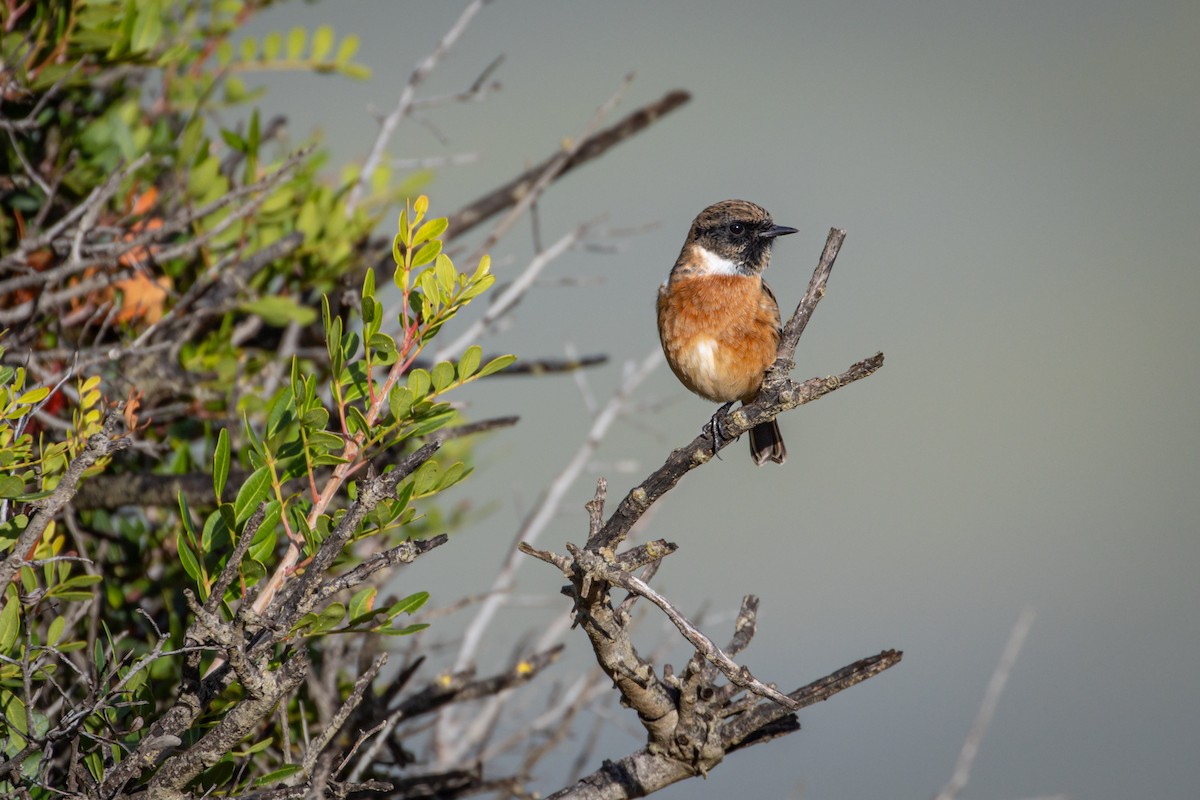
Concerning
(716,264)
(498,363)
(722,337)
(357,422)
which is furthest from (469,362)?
(716,264)

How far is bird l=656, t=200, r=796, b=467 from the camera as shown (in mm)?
3664

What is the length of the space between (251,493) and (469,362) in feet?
1.43

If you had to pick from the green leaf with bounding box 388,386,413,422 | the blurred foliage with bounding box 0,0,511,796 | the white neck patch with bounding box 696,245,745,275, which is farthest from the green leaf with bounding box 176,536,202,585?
the white neck patch with bounding box 696,245,745,275

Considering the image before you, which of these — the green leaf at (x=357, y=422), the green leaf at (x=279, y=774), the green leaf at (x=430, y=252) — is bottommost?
the green leaf at (x=279, y=774)

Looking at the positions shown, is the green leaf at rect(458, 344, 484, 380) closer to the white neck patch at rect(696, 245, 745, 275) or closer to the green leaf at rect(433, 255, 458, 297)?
the green leaf at rect(433, 255, 458, 297)

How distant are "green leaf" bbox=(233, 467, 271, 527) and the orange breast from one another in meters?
1.91

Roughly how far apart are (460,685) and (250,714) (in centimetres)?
110

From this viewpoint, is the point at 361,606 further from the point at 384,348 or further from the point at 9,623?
the point at 9,623

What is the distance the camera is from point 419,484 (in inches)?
81.3

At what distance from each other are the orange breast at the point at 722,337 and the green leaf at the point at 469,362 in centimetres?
170

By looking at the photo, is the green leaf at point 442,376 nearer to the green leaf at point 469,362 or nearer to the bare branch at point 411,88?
the green leaf at point 469,362

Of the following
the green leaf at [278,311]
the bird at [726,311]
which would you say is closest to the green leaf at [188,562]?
the green leaf at [278,311]

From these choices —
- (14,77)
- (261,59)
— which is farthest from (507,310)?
(14,77)

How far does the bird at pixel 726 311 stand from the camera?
144 inches
